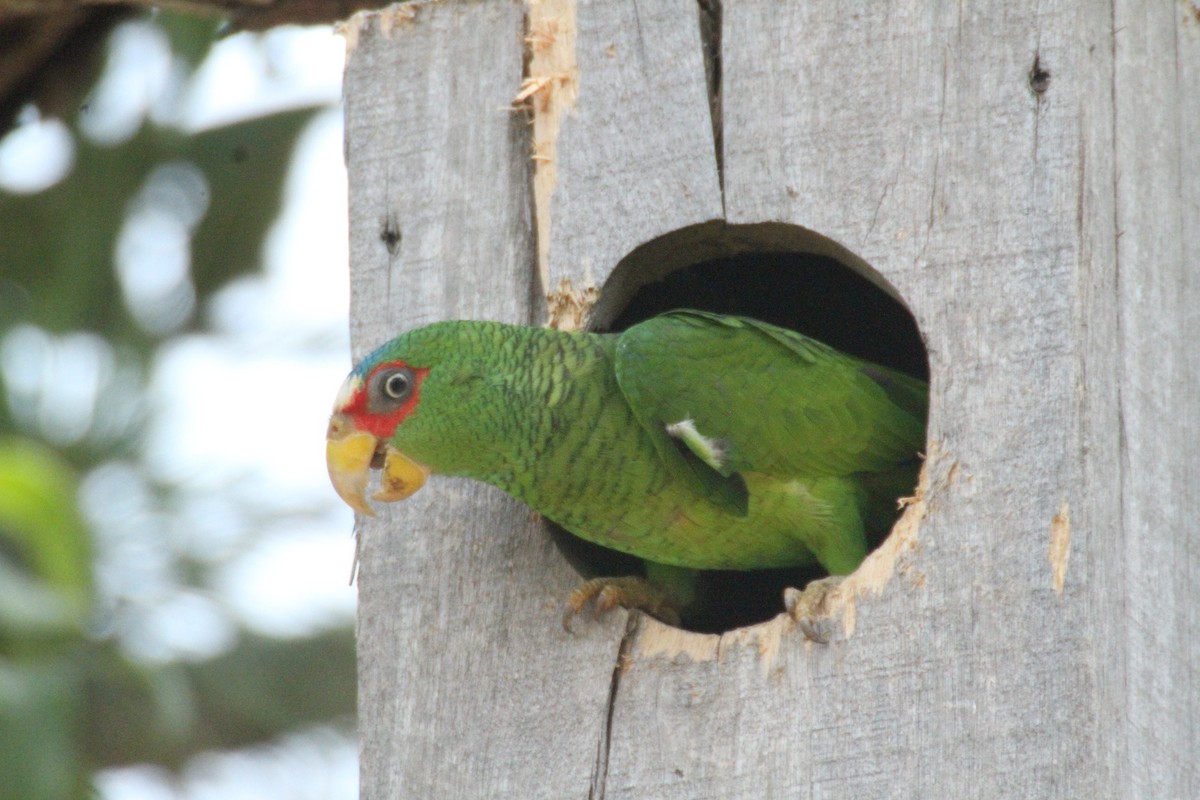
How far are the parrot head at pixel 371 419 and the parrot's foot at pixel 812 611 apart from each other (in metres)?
0.93

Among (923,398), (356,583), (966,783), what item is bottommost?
(966,783)

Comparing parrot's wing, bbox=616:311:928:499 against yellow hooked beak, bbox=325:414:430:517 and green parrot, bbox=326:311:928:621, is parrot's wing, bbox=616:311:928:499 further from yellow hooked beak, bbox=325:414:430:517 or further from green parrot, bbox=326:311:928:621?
yellow hooked beak, bbox=325:414:430:517

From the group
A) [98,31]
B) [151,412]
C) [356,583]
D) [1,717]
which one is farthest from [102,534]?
[356,583]

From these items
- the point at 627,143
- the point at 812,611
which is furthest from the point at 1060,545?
the point at 627,143

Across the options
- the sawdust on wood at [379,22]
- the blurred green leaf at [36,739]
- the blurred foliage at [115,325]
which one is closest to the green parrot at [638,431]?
the sawdust on wood at [379,22]

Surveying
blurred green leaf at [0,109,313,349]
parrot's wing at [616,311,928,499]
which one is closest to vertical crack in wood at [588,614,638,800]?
parrot's wing at [616,311,928,499]

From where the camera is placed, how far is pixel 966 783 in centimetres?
273

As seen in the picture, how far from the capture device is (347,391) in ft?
10.5

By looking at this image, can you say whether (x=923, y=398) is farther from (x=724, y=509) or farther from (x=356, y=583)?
(x=356, y=583)

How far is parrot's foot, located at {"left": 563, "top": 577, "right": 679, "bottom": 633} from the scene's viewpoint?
3236mm

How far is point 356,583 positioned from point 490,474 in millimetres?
466

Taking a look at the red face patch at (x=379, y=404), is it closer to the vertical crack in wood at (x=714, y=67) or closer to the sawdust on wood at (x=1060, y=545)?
the vertical crack in wood at (x=714, y=67)

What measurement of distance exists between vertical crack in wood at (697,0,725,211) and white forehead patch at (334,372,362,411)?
950 mm

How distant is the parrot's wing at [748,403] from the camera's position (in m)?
3.25
